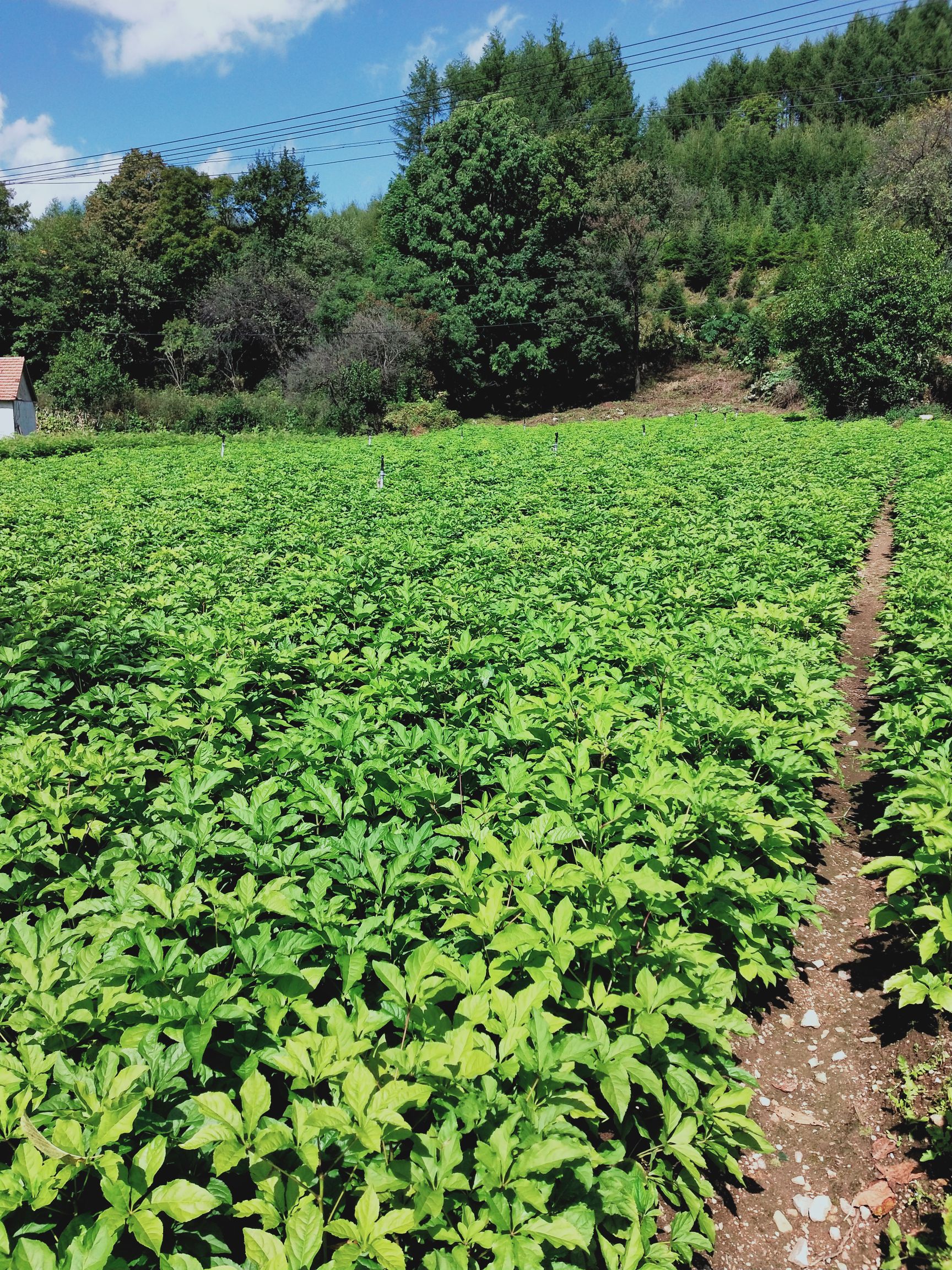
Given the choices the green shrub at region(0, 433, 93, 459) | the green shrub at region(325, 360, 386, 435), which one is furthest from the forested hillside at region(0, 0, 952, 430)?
the green shrub at region(0, 433, 93, 459)

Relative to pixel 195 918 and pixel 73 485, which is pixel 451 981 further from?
→ pixel 73 485

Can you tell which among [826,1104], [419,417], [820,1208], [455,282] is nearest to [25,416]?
[419,417]

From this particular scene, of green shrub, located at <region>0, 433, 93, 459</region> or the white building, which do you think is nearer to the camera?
green shrub, located at <region>0, 433, 93, 459</region>

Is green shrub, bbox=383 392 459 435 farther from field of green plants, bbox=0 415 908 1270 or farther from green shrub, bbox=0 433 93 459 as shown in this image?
field of green plants, bbox=0 415 908 1270

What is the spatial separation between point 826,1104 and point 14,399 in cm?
3780

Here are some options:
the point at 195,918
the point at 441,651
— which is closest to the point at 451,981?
the point at 195,918

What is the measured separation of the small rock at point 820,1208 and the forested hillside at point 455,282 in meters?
31.3

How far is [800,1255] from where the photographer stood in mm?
2311

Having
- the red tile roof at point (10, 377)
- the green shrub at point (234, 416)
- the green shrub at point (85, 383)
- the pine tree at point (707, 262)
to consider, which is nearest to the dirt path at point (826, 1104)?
the green shrub at point (234, 416)

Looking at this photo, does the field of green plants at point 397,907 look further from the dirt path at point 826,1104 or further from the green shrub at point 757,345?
the green shrub at point 757,345

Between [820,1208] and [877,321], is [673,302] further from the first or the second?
[820,1208]

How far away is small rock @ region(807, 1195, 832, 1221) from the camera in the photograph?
2.44 metres

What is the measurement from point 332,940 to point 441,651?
3.08 meters

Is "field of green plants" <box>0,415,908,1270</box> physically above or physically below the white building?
below
